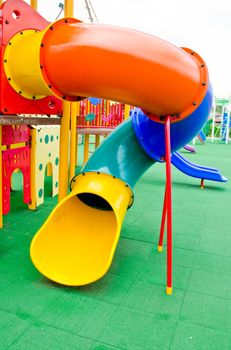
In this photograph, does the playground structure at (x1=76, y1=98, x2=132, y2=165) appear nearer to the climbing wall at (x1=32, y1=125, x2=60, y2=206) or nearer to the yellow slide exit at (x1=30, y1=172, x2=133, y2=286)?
the climbing wall at (x1=32, y1=125, x2=60, y2=206)

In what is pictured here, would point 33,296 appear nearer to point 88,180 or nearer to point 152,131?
point 88,180

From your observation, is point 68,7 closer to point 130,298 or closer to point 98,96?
point 98,96

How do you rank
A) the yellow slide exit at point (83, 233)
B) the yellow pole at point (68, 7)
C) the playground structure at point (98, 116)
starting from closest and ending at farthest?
the yellow slide exit at point (83, 233) → the yellow pole at point (68, 7) → the playground structure at point (98, 116)

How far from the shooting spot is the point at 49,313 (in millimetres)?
2283

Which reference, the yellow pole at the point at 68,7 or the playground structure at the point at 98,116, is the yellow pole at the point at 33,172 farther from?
the playground structure at the point at 98,116

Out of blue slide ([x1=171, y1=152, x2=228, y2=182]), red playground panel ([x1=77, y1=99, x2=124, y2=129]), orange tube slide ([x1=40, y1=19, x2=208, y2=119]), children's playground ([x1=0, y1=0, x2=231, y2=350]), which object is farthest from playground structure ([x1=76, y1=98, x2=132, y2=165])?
orange tube slide ([x1=40, y1=19, x2=208, y2=119])

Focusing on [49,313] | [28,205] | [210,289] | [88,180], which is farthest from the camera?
[28,205]

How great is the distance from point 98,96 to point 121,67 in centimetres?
33

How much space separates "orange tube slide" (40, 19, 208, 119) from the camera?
2391 mm

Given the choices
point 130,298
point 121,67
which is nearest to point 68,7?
point 121,67

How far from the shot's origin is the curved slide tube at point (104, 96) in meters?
2.41

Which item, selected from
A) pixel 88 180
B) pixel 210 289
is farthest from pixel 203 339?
pixel 88 180

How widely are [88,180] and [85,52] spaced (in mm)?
1027

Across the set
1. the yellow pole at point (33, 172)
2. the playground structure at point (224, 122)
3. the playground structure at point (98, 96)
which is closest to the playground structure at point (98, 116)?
the yellow pole at point (33, 172)
